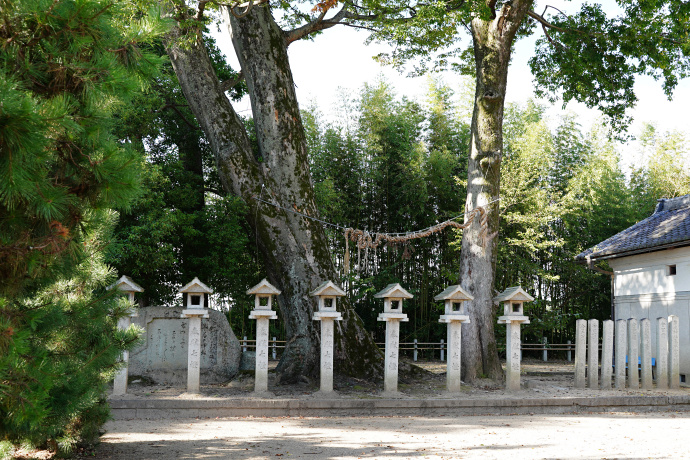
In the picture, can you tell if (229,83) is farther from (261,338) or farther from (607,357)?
(607,357)

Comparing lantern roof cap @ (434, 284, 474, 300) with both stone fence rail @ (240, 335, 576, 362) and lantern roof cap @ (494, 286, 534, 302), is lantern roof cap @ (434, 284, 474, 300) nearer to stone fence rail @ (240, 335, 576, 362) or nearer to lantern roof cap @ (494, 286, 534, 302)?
lantern roof cap @ (494, 286, 534, 302)

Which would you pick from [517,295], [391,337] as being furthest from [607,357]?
[391,337]

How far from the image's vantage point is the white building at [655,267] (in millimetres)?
10922

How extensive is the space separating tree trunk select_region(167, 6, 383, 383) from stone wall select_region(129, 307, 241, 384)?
118 cm

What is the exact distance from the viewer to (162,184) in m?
11.8

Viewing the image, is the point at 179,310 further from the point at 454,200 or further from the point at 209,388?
the point at 454,200

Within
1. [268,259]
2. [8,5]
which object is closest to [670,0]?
[268,259]

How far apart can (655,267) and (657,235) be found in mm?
650

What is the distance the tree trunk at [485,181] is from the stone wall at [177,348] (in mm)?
4018

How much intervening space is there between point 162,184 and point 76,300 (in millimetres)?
8131

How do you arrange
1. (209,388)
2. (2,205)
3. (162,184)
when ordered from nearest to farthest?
1. (2,205)
2. (209,388)
3. (162,184)

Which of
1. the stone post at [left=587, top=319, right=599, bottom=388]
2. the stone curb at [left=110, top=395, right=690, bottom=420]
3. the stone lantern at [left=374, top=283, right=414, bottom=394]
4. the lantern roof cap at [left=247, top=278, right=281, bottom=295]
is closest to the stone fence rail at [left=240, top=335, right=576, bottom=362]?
the stone post at [left=587, top=319, right=599, bottom=388]

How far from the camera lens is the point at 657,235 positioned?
38.4 feet

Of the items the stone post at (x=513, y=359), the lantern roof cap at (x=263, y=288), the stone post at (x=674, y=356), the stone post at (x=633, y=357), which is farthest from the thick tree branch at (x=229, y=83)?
the stone post at (x=674, y=356)
